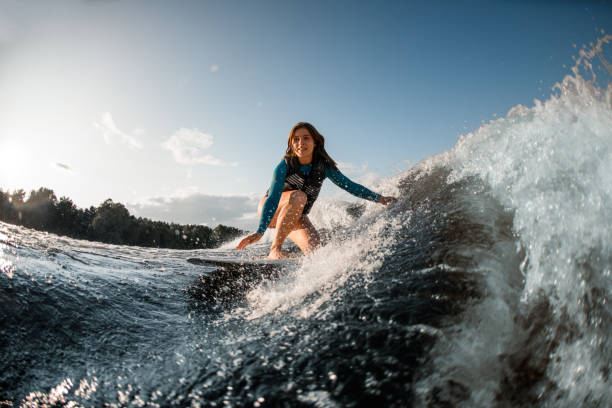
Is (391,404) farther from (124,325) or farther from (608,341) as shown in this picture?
(124,325)

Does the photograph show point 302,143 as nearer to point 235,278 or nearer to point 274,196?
point 274,196

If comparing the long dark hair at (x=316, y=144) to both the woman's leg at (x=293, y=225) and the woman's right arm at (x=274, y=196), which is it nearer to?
the woman's right arm at (x=274, y=196)

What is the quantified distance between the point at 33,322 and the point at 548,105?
156 inches

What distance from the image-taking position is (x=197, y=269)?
4418mm

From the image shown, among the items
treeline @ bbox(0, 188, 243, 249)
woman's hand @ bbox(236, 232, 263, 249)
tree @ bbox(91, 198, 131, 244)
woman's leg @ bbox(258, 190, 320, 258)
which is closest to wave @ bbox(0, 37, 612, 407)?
woman's hand @ bbox(236, 232, 263, 249)

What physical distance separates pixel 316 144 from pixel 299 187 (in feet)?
2.16

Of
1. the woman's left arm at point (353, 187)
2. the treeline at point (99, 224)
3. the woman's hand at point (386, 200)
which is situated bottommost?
the treeline at point (99, 224)

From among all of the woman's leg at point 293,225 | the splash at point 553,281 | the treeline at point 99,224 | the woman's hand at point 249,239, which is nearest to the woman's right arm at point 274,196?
the woman's leg at point 293,225

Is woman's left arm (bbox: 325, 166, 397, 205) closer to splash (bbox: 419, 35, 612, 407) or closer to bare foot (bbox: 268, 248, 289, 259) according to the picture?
bare foot (bbox: 268, 248, 289, 259)

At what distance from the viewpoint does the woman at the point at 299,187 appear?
13.7 feet

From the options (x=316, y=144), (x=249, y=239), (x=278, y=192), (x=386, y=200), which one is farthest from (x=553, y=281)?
(x=316, y=144)

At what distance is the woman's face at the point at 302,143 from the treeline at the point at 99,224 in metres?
30.4

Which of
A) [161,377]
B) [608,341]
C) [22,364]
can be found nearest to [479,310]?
[608,341]

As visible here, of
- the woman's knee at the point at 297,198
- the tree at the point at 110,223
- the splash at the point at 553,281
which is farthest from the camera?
the tree at the point at 110,223
